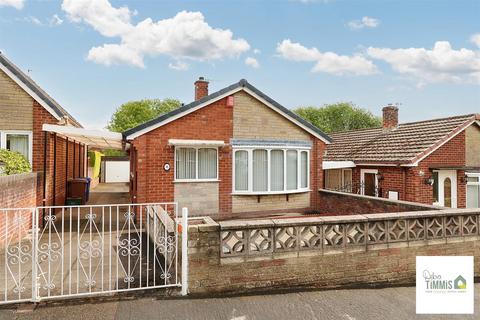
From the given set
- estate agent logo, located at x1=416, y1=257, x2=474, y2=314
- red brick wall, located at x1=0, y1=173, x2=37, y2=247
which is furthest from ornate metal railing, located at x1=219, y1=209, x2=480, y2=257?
red brick wall, located at x1=0, y1=173, x2=37, y2=247

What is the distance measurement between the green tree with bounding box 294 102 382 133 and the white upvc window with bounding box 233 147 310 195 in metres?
51.3

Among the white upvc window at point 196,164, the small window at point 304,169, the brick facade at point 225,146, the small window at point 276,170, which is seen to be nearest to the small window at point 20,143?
the brick facade at point 225,146

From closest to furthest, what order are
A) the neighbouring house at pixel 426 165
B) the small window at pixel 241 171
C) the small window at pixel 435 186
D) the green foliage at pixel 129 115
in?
1. the small window at pixel 241 171
2. the neighbouring house at pixel 426 165
3. the small window at pixel 435 186
4. the green foliage at pixel 129 115

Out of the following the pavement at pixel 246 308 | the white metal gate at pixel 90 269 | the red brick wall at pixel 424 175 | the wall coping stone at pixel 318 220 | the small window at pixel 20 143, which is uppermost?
the small window at pixel 20 143

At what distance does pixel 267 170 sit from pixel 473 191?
9850mm

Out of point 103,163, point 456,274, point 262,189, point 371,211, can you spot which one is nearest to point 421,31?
point 371,211

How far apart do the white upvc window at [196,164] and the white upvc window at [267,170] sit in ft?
2.66

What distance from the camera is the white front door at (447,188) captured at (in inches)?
524

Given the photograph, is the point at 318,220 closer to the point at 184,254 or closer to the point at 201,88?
the point at 184,254

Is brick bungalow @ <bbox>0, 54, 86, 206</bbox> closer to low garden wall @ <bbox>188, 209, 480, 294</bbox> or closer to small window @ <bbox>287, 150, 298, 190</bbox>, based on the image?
low garden wall @ <bbox>188, 209, 480, 294</bbox>

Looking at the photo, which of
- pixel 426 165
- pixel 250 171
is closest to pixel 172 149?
pixel 250 171

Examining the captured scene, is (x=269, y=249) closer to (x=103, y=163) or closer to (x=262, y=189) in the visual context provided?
(x=262, y=189)

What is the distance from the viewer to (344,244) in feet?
19.6

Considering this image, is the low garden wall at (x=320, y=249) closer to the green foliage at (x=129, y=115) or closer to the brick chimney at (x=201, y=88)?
the brick chimney at (x=201, y=88)
